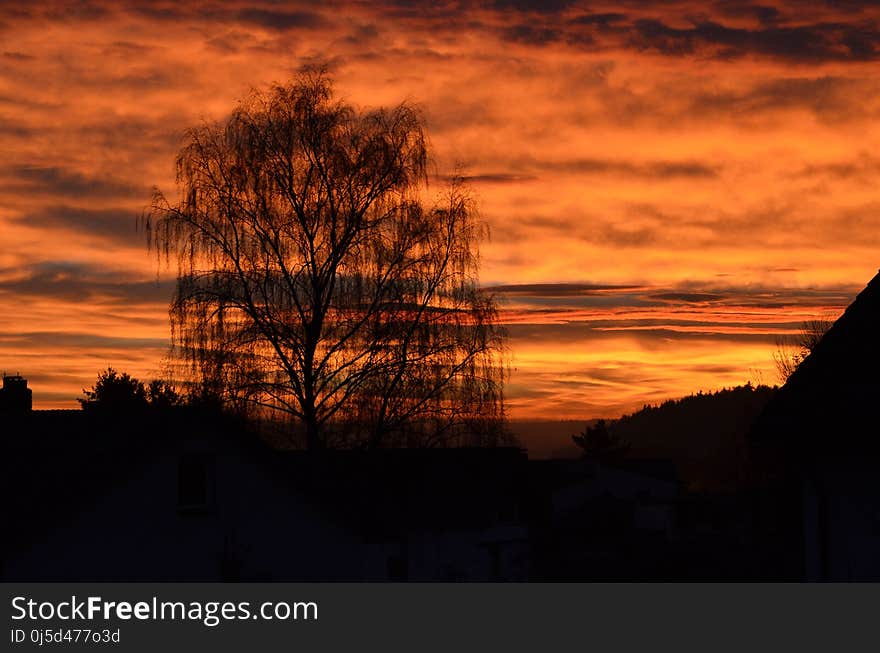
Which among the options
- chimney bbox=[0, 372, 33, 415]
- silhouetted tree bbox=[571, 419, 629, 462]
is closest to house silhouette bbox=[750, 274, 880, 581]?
chimney bbox=[0, 372, 33, 415]

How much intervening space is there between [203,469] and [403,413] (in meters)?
4.96

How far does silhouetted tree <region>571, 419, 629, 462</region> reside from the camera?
132875 millimetres

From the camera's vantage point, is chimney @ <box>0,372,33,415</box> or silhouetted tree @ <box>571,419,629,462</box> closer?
chimney @ <box>0,372,33,415</box>

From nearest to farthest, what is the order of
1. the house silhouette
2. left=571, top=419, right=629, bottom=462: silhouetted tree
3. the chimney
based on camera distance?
the house silhouette
the chimney
left=571, top=419, right=629, bottom=462: silhouetted tree

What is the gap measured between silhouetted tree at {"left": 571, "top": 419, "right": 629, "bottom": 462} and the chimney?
10005 cm

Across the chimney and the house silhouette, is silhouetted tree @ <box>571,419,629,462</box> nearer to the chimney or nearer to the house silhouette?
the chimney

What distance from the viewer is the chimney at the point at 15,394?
35.6m

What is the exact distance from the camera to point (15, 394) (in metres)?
36.0

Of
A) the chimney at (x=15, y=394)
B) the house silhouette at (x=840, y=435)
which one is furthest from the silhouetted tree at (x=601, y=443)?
the house silhouette at (x=840, y=435)

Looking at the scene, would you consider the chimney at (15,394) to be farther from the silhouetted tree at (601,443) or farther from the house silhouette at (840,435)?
the silhouetted tree at (601,443)

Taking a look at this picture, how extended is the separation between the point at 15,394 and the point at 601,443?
104 metres

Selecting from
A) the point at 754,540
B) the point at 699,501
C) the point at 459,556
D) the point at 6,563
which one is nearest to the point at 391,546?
the point at 459,556

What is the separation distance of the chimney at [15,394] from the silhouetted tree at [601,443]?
100 metres
